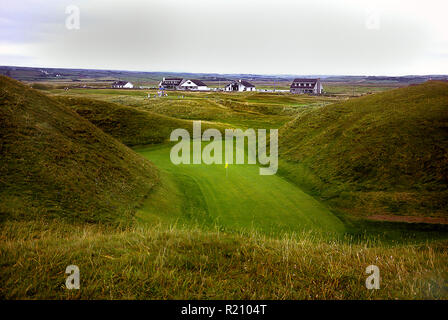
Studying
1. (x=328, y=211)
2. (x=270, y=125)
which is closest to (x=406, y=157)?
(x=328, y=211)

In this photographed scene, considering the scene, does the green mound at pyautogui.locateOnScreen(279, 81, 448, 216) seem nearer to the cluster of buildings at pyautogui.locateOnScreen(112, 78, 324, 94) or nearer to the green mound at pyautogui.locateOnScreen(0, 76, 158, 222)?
the green mound at pyautogui.locateOnScreen(0, 76, 158, 222)

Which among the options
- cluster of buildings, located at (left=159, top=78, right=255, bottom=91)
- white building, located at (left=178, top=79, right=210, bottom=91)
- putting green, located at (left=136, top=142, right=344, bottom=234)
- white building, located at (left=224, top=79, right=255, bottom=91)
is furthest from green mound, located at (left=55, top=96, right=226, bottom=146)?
white building, located at (left=178, top=79, right=210, bottom=91)

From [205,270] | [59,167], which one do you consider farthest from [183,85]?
[205,270]

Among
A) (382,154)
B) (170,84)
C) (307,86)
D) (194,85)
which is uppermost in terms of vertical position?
(170,84)

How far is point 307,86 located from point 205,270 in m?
127

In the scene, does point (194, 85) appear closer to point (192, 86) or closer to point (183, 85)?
point (192, 86)

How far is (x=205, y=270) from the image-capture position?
183 inches

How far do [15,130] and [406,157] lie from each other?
73.8ft

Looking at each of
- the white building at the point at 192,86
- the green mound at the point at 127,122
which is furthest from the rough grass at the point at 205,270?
the white building at the point at 192,86

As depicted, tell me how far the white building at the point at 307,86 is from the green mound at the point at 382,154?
93.5 metres

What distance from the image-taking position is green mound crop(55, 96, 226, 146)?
124 feet

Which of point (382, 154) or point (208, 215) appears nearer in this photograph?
point (208, 215)

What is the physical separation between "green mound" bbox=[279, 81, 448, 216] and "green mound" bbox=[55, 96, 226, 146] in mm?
17322

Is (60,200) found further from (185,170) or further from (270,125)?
(270,125)
